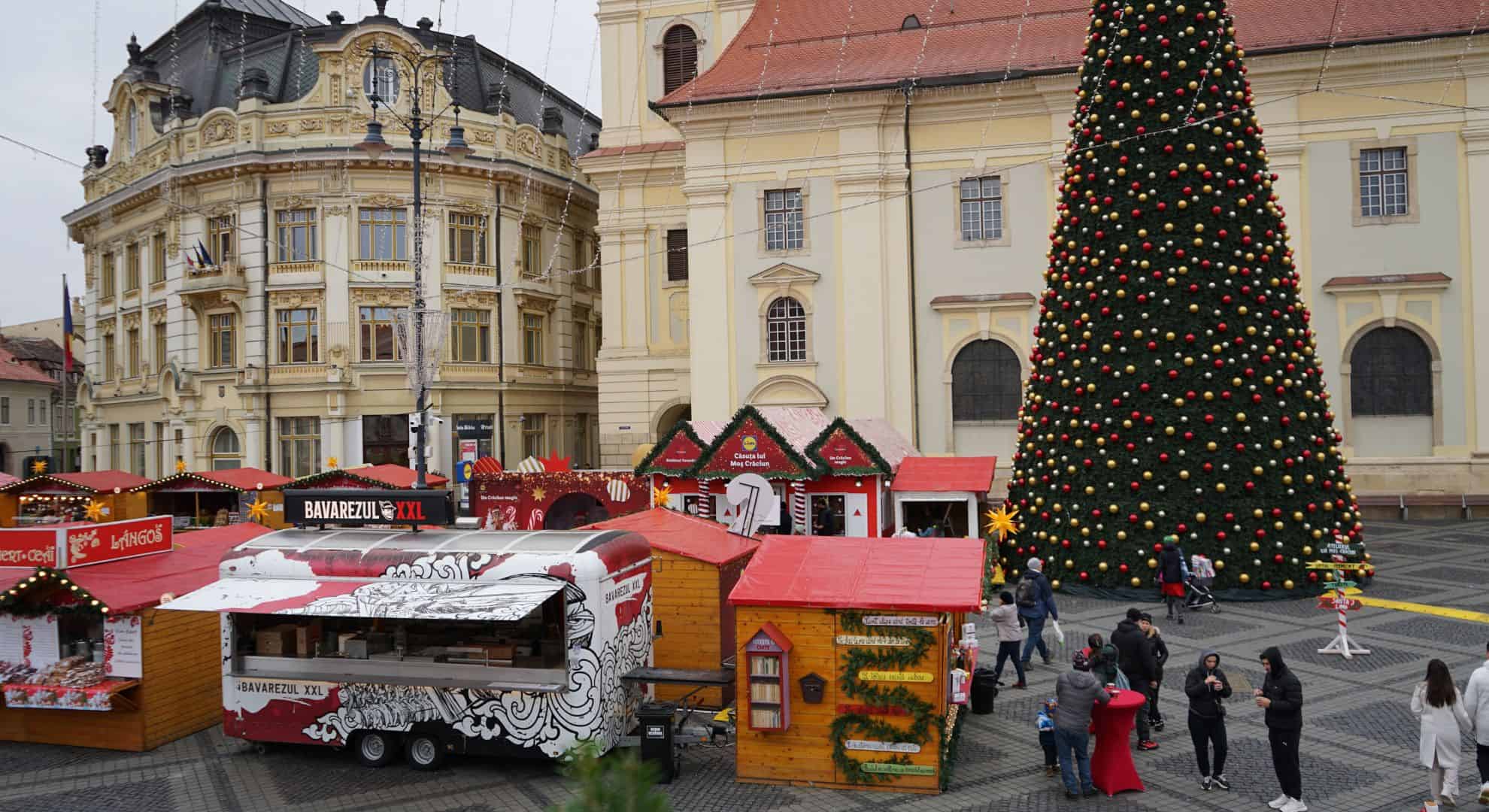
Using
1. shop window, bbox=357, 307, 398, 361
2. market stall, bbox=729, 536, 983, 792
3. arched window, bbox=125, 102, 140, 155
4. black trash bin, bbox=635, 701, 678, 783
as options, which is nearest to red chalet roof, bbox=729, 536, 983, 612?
market stall, bbox=729, 536, 983, 792

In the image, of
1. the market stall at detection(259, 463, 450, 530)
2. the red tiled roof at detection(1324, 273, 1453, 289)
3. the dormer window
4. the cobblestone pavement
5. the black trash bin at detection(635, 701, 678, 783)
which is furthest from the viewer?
the dormer window

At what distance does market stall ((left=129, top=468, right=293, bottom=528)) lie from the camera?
95.7ft

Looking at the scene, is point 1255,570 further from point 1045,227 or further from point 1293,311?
point 1045,227

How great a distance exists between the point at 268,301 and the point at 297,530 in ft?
97.7

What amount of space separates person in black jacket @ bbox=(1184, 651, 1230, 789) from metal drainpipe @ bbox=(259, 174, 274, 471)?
1433 inches

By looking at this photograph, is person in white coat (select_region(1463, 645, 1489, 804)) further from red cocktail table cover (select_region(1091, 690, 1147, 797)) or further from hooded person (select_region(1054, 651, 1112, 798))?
hooded person (select_region(1054, 651, 1112, 798))

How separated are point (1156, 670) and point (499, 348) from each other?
33.6 m

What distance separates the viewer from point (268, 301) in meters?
40.2

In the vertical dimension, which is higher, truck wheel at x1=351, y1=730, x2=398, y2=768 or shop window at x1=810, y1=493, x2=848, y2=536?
shop window at x1=810, y1=493, x2=848, y2=536

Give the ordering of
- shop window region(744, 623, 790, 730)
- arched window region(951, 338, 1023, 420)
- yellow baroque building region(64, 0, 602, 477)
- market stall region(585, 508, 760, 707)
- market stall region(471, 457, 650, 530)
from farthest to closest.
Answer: yellow baroque building region(64, 0, 602, 477) < arched window region(951, 338, 1023, 420) < market stall region(471, 457, 650, 530) < market stall region(585, 508, 760, 707) < shop window region(744, 623, 790, 730)

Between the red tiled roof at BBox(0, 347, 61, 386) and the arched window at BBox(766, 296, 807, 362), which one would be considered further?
the red tiled roof at BBox(0, 347, 61, 386)

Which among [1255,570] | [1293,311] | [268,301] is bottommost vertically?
[1255,570]

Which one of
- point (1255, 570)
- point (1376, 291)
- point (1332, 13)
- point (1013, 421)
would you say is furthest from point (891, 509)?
point (1332, 13)

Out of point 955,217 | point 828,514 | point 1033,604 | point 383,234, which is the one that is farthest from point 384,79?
point 1033,604
